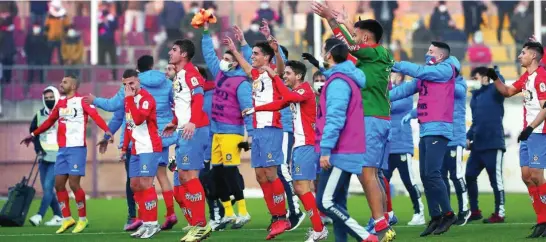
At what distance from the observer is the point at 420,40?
82.7ft

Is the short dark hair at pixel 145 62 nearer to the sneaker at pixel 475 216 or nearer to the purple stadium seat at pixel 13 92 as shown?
the sneaker at pixel 475 216

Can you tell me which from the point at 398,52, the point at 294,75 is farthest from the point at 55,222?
the point at 398,52

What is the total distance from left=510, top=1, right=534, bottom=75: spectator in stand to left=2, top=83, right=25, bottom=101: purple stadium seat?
11.2 m

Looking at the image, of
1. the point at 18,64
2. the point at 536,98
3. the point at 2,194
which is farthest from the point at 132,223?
the point at 18,64

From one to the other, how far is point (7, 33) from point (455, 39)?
33.2ft

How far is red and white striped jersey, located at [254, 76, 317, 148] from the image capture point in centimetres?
1144

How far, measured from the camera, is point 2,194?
22469mm

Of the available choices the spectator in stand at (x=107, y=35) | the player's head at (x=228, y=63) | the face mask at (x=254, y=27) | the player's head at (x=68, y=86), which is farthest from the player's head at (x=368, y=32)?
the face mask at (x=254, y=27)

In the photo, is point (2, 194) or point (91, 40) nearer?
point (2, 194)

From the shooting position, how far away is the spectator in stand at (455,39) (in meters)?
24.8

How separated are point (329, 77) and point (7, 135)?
14760 mm

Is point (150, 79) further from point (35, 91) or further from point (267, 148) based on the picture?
point (35, 91)

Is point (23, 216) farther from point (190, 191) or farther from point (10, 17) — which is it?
point (10, 17)

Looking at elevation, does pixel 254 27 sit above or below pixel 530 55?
above
